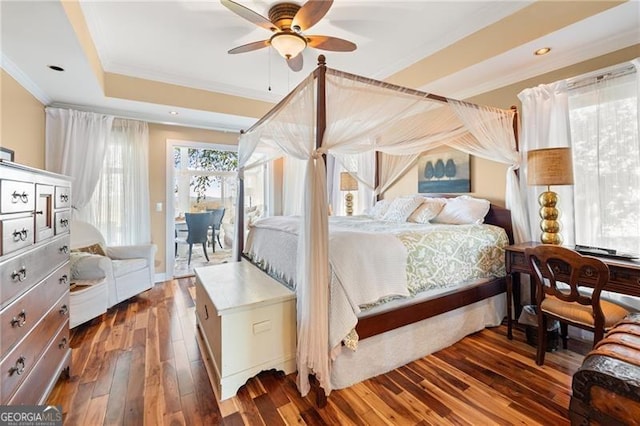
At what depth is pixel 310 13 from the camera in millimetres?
1976

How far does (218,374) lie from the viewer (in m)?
1.92

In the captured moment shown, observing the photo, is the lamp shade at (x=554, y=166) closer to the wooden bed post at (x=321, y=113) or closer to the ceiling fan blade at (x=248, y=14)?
the wooden bed post at (x=321, y=113)

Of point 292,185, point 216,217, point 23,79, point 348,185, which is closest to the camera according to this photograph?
point 23,79

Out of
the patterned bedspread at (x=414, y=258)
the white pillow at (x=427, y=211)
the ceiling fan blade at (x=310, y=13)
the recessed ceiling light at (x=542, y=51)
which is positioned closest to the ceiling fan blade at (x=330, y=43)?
the ceiling fan blade at (x=310, y=13)

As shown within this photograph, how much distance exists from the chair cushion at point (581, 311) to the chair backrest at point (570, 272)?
6 cm

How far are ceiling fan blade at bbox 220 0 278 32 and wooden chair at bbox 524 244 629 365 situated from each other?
2643 mm

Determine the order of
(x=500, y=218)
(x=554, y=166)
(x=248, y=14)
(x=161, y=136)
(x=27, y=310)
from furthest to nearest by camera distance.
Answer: (x=161, y=136) → (x=500, y=218) → (x=554, y=166) → (x=248, y=14) → (x=27, y=310)

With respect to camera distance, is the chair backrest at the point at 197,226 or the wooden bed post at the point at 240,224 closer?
the wooden bed post at the point at 240,224

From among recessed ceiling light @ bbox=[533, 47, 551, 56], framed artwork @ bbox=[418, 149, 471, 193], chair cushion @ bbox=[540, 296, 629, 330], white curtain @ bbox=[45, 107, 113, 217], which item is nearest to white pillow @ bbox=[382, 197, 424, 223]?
framed artwork @ bbox=[418, 149, 471, 193]

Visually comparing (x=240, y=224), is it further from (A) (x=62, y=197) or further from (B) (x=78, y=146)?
(B) (x=78, y=146)

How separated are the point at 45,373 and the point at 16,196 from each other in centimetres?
107

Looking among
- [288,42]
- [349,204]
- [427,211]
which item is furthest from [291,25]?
[349,204]

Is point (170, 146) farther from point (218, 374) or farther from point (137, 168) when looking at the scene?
point (218, 374)

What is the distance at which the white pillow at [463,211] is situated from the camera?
10.0 feet
